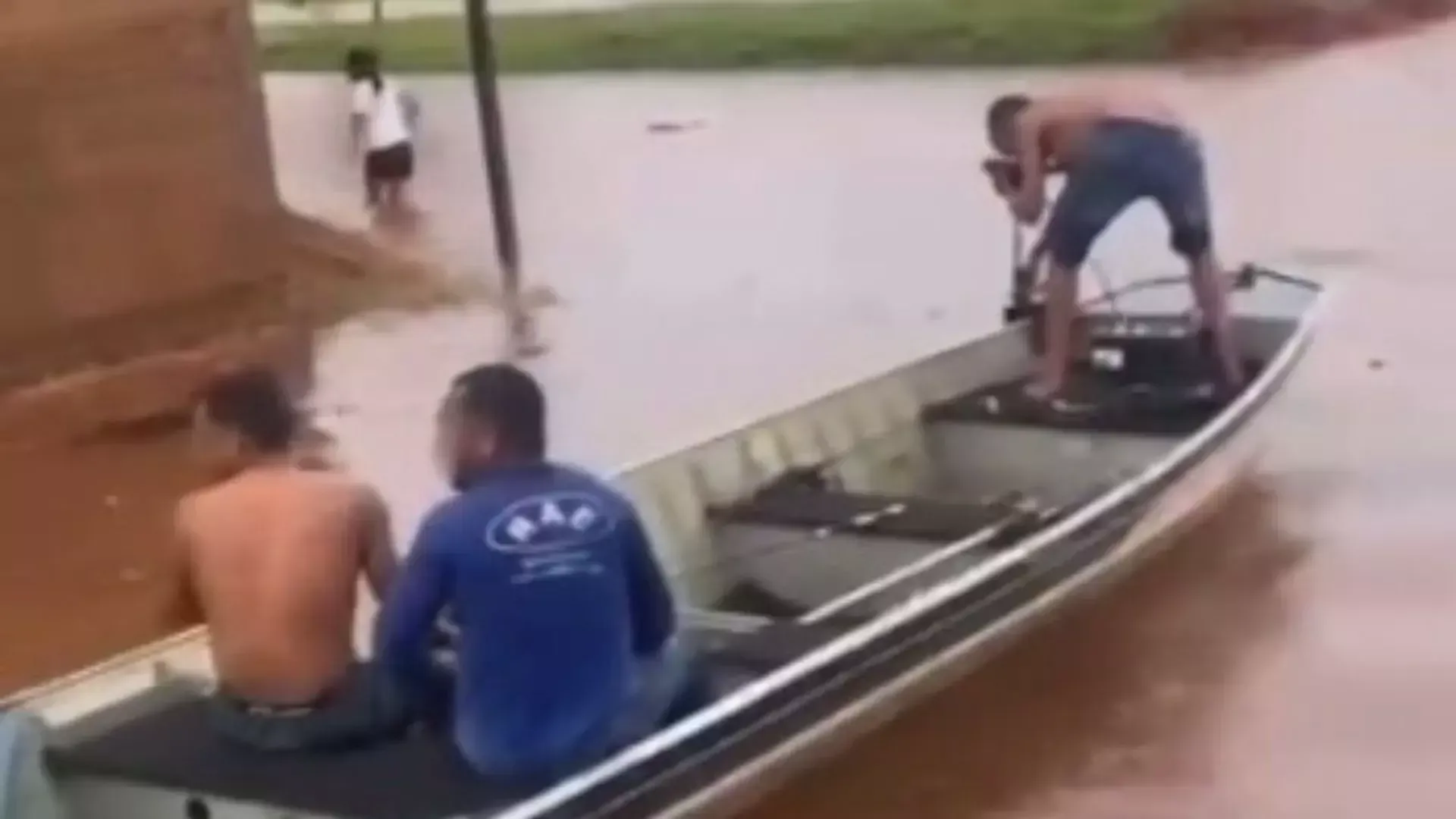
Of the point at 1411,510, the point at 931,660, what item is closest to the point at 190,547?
the point at 931,660

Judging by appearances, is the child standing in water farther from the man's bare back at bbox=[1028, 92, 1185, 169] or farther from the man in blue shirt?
the man in blue shirt

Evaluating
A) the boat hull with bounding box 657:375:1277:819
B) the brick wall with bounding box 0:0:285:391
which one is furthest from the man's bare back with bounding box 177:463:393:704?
the brick wall with bounding box 0:0:285:391

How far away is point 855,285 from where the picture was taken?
31.8 ft

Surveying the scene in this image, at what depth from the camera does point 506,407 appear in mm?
3416

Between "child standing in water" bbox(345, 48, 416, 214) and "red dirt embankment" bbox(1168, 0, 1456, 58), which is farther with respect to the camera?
"red dirt embankment" bbox(1168, 0, 1456, 58)

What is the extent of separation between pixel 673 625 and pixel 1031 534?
1.19 m

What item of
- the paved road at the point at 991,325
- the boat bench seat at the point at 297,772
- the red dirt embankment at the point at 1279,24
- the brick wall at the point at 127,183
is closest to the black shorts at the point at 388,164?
the paved road at the point at 991,325

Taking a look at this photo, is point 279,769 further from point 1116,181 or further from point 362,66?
point 362,66

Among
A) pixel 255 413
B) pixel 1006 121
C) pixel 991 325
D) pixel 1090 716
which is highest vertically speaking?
pixel 255 413

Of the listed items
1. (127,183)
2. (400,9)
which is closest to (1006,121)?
(127,183)

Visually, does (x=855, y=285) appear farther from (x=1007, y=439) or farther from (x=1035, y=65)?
(x=1035, y=65)

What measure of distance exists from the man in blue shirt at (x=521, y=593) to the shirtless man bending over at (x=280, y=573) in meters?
0.12

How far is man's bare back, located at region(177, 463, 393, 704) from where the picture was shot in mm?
3650

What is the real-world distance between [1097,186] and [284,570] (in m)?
2.84
